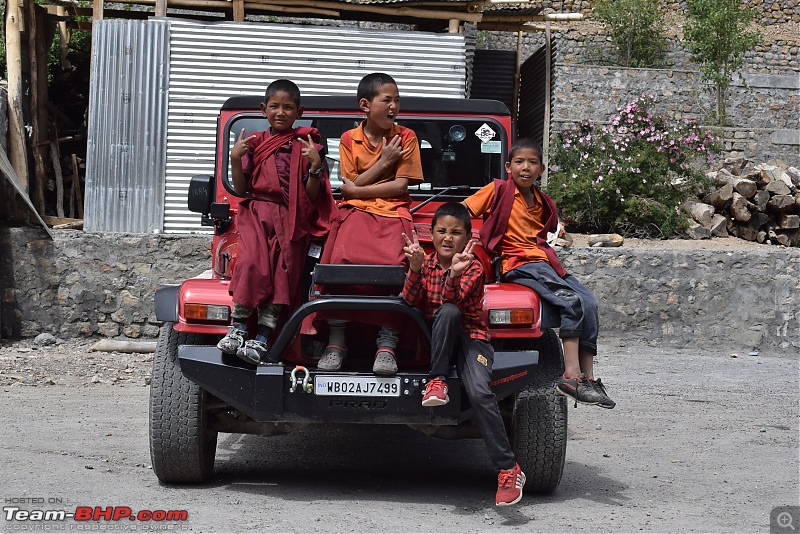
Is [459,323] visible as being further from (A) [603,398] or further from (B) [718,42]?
(B) [718,42]

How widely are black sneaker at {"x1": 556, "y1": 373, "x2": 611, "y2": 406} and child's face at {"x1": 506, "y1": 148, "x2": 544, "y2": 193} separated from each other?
107 cm

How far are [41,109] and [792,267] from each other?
28.3 feet

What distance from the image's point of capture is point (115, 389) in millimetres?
8297

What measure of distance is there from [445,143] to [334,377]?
2.11m

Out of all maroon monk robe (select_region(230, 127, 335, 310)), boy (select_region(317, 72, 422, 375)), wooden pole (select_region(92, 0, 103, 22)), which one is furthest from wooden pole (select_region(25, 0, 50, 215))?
boy (select_region(317, 72, 422, 375))

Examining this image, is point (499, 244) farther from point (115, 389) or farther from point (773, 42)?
point (773, 42)

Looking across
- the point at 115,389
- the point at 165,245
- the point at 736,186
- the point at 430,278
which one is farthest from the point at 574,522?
the point at 736,186

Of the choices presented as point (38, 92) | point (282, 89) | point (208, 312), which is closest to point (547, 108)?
point (38, 92)

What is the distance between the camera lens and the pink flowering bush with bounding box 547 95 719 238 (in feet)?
42.1

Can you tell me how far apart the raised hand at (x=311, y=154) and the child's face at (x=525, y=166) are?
1.06 m

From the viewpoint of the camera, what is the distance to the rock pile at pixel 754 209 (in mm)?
13318

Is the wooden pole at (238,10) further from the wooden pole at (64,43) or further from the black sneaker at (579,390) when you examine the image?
the black sneaker at (579,390)

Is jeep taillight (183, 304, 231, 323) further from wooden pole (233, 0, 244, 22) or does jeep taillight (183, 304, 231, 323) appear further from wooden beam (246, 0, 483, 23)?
wooden beam (246, 0, 483, 23)

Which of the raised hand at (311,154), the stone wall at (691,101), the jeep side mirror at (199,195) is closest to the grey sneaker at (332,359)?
the raised hand at (311,154)
